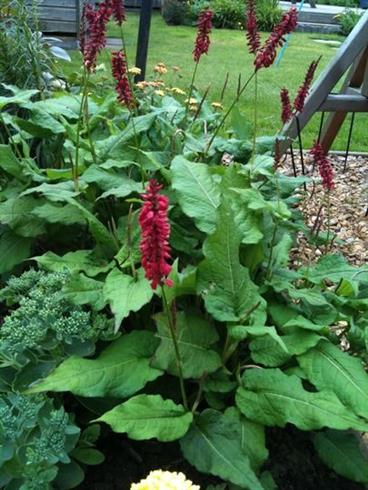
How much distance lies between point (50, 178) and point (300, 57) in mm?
8448

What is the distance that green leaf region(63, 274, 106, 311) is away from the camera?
1817 millimetres

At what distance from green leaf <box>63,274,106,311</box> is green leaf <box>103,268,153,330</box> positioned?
58mm

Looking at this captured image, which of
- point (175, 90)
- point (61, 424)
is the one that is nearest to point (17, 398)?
point (61, 424)

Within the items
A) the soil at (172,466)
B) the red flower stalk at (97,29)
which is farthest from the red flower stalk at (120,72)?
the soil at (172,466)

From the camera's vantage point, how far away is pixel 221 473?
1.56 meters

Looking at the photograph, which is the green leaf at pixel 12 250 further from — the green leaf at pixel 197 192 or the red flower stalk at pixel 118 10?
the red flower stalk at pixel 118 10

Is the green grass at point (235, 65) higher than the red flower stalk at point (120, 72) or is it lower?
lower

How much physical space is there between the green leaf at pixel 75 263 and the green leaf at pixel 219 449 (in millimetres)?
591

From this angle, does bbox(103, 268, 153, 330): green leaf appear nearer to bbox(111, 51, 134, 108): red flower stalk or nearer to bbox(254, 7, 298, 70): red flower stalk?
bbox(111, 51, 134, 108): red flower stalk

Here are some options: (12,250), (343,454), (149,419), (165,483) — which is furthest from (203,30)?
(165,483)

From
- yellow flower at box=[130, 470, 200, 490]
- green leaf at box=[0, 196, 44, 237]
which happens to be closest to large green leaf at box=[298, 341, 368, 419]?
yellow flower at box=[130, 470, 200, 490]

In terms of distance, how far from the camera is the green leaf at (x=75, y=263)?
1.99m

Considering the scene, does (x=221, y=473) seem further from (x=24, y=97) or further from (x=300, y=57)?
(x=300, y=57)

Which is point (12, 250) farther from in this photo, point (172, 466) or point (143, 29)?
point (143, 29)
